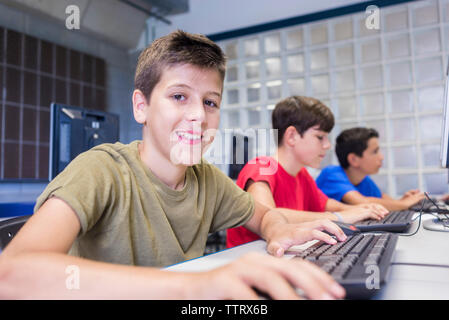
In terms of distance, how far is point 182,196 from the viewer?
79cm

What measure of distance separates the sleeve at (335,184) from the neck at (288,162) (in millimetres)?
506

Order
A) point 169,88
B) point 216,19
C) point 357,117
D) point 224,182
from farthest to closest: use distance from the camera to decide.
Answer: point 216,19 < point 357,117 < point 224,182 < point 169,88

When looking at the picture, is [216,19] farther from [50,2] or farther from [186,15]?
[50,2]

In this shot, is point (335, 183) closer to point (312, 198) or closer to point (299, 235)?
point (312, 198)

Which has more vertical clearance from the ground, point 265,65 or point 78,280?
point 265,65

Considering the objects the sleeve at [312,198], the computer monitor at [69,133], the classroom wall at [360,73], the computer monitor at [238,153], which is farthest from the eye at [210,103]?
the classroom wall at [360,73]

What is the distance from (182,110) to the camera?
2.46ft

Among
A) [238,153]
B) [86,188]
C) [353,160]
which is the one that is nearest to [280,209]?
[86,188]

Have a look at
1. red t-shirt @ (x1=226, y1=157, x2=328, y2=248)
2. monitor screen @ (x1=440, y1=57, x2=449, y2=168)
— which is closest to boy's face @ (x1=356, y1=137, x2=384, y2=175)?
red t-shirt @ (x1=226, y1=157, x2=328, y2=248)

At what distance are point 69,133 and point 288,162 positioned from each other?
3.14ft

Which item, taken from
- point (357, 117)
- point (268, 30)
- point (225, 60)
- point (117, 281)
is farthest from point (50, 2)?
point (117, 281)

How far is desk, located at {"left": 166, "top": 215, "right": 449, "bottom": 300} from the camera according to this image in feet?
1.38

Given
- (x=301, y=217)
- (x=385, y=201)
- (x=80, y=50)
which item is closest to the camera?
(x=301, y=217)

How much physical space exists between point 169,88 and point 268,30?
2.58 m
